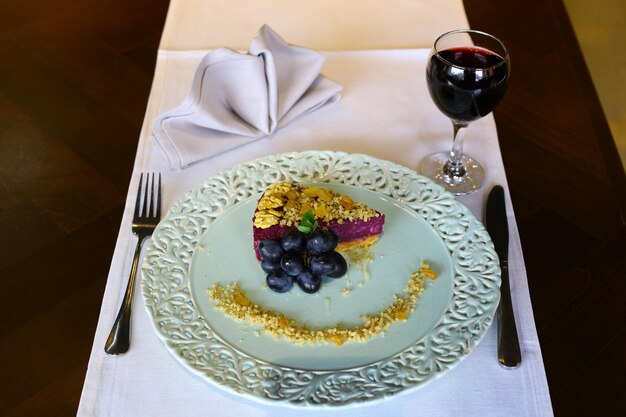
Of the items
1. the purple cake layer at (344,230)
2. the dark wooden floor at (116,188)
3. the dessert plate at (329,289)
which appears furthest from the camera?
the dark wooden floor at (116,188)

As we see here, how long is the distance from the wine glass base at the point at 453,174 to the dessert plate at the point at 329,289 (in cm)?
6

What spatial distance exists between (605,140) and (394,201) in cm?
88

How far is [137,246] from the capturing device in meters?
0.78

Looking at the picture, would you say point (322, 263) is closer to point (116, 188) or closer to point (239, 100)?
point (239, 100)

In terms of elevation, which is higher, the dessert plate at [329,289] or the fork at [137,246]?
the dessert plate at [329,289]

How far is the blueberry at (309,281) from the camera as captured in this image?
70cm

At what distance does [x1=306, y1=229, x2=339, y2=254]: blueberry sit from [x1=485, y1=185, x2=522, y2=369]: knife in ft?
0.71

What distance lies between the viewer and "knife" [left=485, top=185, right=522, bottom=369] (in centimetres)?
66

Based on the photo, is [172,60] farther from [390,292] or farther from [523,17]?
[523,17]

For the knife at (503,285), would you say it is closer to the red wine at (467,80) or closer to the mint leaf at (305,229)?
the red wine at (467,80)

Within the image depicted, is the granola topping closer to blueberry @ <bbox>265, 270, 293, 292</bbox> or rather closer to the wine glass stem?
blueberry @ <bbox>265, 270, 293, 292</bbox>

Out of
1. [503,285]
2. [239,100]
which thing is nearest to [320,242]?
[503,285]

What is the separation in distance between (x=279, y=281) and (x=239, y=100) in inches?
15.5

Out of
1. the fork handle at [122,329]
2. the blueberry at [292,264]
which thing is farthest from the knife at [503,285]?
the fork handle at [122,329]
